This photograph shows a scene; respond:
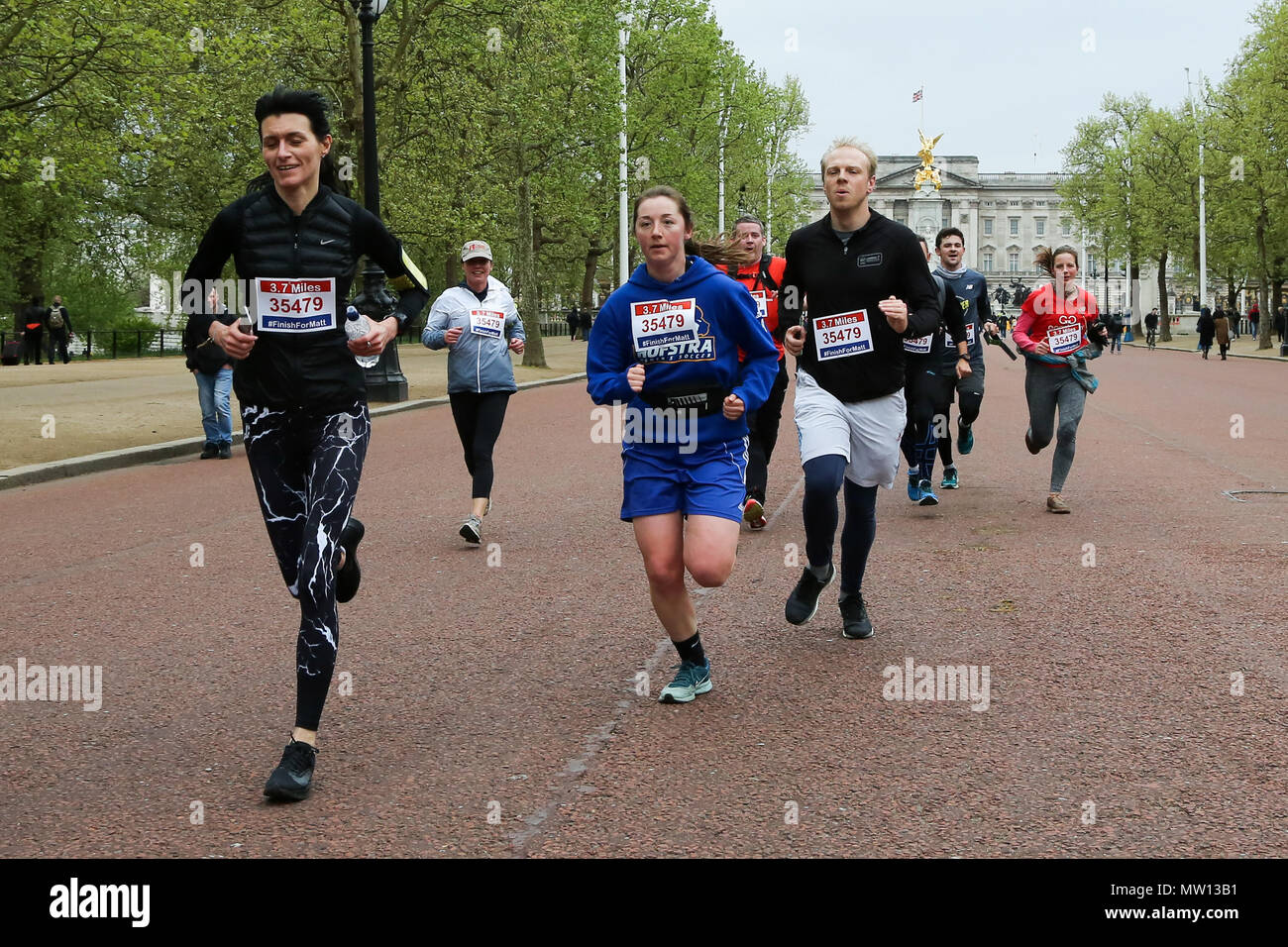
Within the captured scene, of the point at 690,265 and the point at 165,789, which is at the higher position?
the point at 690,265

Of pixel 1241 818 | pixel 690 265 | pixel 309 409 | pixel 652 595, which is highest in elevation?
pixel 690 265

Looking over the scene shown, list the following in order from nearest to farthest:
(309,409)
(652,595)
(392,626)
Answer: (309,409) < (652,595) < (392,626)

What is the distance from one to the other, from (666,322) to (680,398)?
0.29m

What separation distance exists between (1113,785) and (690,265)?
2.46 meters

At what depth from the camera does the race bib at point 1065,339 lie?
1096 centimetres

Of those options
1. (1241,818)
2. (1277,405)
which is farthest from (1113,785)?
(1277,405)

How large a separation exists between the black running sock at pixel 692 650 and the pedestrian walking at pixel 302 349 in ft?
4.73

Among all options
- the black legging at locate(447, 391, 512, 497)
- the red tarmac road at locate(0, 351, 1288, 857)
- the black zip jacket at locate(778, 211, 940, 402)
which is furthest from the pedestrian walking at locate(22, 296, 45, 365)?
the black zip jacket at locate(778, 211, 940, 402)

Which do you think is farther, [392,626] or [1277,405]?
[1277,405]

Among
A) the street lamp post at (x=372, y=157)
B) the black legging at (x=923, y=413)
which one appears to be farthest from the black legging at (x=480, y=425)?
the street lamp post at (x=372, y=157)

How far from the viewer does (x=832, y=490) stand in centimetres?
645

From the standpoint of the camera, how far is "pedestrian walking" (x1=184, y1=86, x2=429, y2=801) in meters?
4.72
